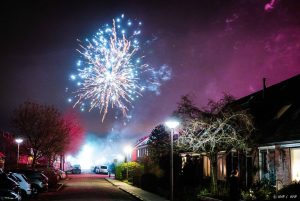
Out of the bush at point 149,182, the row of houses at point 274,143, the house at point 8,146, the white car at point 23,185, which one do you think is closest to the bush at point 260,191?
the row of houses at point 274,143

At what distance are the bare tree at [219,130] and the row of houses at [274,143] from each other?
2.75 ft

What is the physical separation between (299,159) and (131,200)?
10.7m

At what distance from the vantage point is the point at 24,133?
2274 inches

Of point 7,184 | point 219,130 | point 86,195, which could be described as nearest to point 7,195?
point 7,184

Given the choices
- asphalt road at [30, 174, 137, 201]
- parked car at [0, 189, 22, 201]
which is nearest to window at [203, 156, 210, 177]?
asphalt road at [30, 174, 137, 201]

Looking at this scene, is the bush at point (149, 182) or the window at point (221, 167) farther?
the bush at point (149, 182)

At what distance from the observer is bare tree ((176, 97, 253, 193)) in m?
24.2

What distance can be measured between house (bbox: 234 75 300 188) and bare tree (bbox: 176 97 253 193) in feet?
3.21

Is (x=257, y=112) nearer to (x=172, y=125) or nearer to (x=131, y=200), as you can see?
(x=172, y=125)

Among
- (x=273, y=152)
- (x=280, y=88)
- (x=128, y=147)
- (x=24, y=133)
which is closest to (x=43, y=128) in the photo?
(x=24, y=133)

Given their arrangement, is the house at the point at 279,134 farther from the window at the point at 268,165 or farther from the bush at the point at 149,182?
the bush at the point at 149,182

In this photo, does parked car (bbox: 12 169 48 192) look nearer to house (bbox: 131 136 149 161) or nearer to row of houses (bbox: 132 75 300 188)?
row of houses (bbox: 132 75 300 188)

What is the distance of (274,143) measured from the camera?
22.7 m

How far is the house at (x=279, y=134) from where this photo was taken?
2195cm
